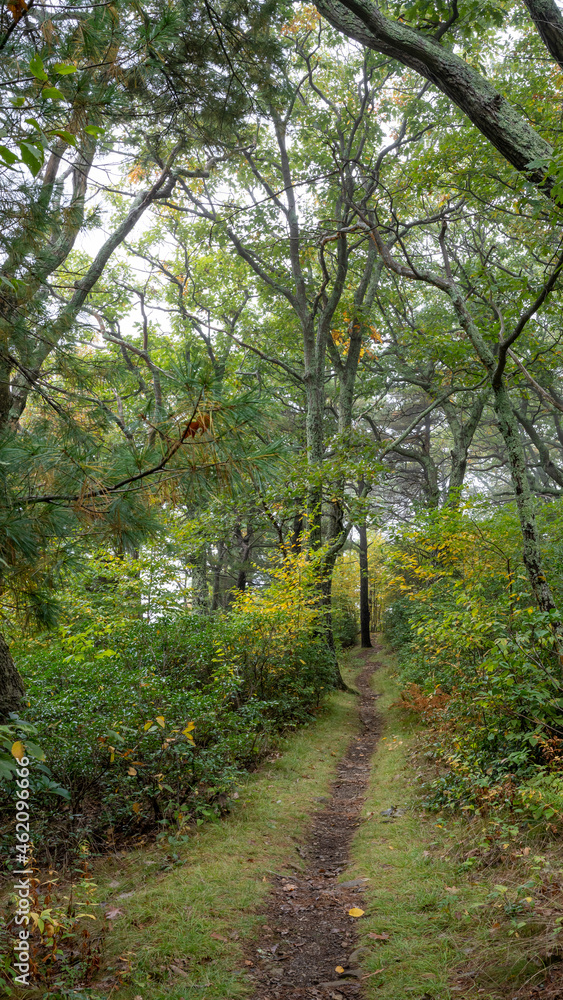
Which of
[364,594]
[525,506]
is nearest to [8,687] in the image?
[525,506]

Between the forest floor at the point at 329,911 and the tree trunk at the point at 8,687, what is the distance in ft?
4.36

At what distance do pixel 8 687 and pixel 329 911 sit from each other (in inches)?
115

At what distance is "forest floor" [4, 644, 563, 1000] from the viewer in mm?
2695

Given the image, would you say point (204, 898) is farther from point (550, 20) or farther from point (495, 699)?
point (550, 20)

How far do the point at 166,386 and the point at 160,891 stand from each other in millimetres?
3331

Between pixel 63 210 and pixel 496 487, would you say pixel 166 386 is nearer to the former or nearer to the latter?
pixel 63 210

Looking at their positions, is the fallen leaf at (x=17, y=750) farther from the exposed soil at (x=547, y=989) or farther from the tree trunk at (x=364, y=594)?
the tree trunk at (x=364, y=594)

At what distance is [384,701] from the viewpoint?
39.3ft

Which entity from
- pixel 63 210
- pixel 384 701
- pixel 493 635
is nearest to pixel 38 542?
pixel 63 210

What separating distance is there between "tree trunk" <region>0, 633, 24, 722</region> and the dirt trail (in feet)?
7.85

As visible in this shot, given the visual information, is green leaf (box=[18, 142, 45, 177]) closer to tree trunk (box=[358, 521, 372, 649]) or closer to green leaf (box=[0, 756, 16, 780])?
green leaf (box=[0, 756, 16, 780])

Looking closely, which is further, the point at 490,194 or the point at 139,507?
the point at 490,194

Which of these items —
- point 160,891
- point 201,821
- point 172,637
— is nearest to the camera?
point 160,891

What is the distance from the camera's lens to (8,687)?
415cm
